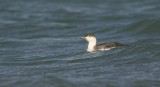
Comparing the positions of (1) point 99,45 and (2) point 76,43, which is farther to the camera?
(2) point 76,43

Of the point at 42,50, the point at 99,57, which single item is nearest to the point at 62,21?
the point at 42,50

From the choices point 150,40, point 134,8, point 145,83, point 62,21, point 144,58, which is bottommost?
point 145,83

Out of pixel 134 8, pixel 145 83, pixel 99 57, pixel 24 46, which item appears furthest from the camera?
pixel 134 8

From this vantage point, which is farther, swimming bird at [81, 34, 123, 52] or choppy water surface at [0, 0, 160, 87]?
swimming bird at [81, 34, 123, 52]

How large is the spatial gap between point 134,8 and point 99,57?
50.5 ft

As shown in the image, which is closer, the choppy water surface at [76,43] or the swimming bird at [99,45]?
the choppy water surface at [76,43]

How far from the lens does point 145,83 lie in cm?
1532

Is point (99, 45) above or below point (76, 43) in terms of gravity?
below

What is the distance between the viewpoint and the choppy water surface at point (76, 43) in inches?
628

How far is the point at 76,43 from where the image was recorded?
23.2 metres

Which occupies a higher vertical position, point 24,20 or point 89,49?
point 24,20

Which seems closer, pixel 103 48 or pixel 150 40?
pixel 103 48

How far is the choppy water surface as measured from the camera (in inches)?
628

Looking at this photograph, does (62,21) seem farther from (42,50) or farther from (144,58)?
(144,58)
